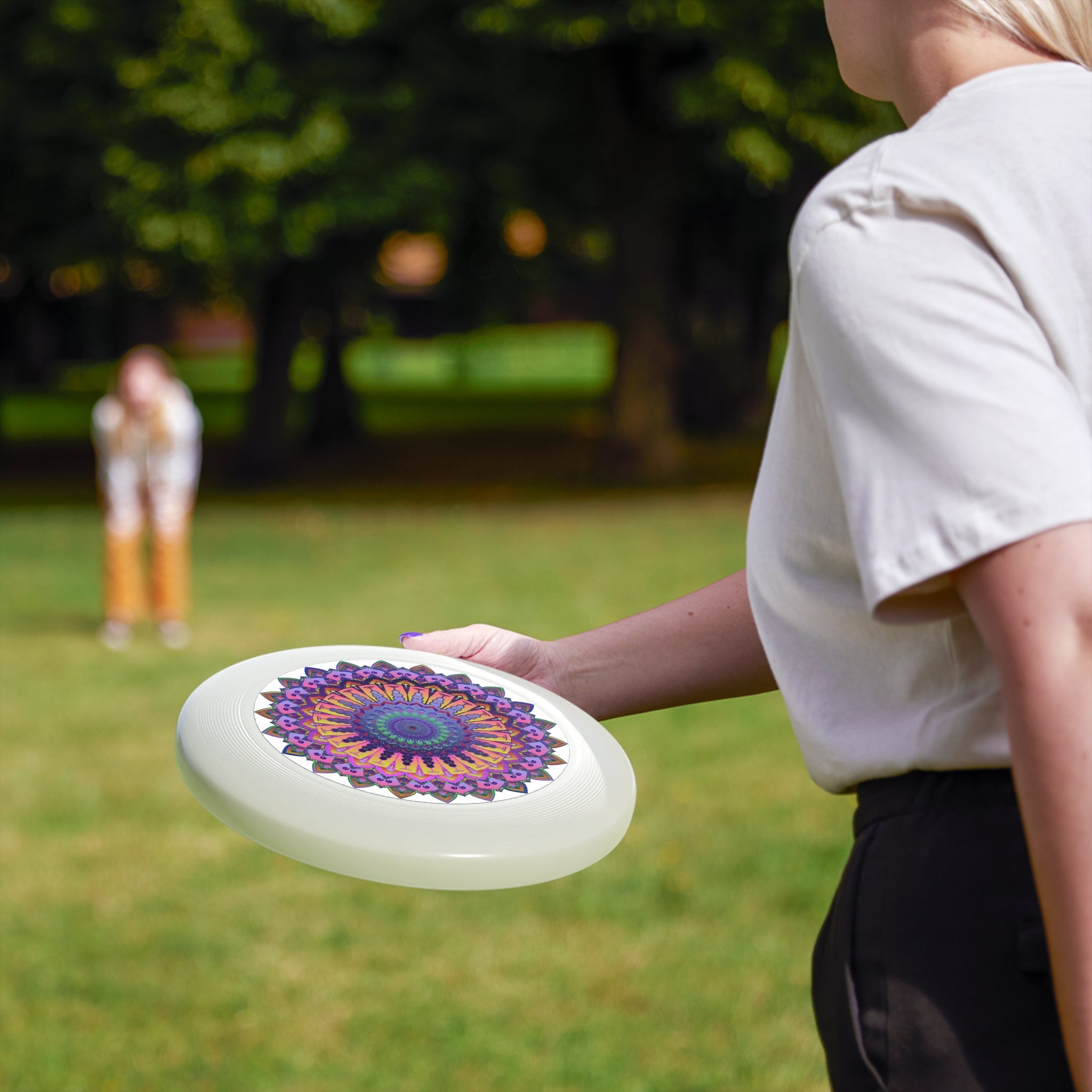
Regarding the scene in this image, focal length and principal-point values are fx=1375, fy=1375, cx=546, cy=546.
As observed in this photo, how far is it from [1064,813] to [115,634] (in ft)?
29.9

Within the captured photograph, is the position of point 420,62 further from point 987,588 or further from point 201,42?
point 987,588

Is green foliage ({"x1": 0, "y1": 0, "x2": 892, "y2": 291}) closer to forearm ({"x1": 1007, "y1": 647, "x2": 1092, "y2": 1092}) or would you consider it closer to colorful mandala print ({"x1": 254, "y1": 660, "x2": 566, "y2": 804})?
colorful mandala print ({"x1": 254, "y1": 660, "x2": 566, "y2": 804})

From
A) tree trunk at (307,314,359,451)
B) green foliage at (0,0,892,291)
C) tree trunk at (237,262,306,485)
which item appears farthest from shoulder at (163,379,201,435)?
tree trunk at (307,314,359,451)

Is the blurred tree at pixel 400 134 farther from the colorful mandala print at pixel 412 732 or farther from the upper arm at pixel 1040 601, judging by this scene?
the upper arm at pixel 1040 601

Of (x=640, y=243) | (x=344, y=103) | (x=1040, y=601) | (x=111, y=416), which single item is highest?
(x=1040, y=601)

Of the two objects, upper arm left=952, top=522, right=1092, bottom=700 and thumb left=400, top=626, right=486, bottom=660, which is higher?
upper arm left=952, top=522, right=1092, bottom=700

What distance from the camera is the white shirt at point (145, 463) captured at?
30.5 ft

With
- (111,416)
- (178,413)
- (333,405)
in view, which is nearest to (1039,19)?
(178,413)

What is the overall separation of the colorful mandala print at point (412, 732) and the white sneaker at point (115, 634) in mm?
8159

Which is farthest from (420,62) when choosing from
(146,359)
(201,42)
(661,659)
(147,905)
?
(661,659)

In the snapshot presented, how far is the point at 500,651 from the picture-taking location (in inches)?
71.4

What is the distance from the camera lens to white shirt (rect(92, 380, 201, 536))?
9.29m

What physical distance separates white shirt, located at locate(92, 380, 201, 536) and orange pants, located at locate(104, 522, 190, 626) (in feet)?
0.38

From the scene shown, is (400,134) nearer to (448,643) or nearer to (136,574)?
(136,574)
